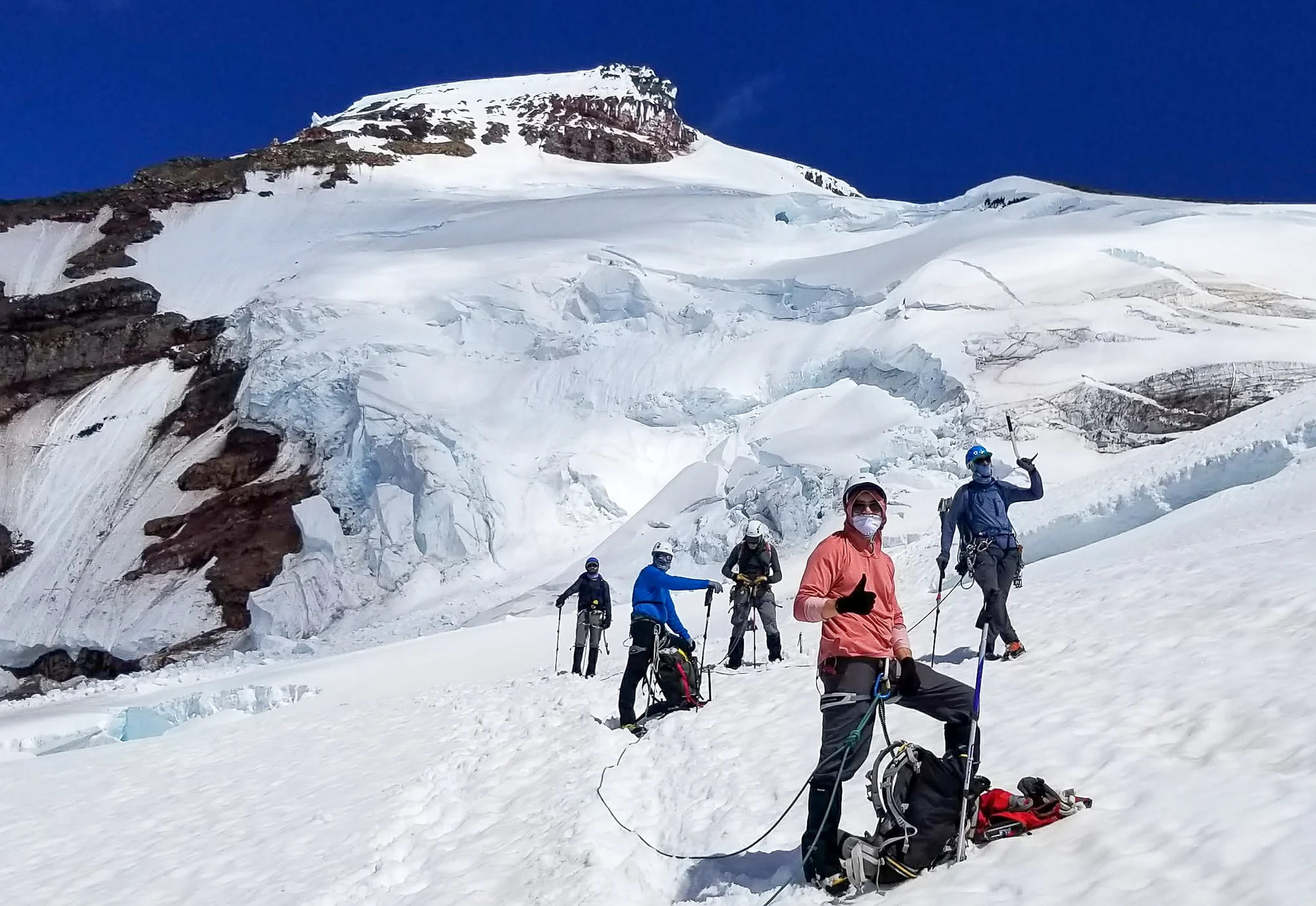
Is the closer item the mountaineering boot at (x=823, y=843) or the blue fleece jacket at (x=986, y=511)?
the mountaineering boot at (x=823, y=843)

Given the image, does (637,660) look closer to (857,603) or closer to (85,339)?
(857,603)

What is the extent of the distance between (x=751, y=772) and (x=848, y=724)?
2.42 meters

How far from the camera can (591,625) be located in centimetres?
1206

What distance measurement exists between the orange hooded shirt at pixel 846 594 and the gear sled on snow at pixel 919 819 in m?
0.46

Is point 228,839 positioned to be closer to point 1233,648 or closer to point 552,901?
point 552,901

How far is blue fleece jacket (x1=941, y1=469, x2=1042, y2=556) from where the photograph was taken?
7.62 metres

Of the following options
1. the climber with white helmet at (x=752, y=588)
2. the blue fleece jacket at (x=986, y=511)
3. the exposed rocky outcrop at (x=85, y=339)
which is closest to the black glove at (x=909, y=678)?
the blue fleece jacket at (x=986, y=511)

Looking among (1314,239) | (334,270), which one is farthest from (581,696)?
(334,270)

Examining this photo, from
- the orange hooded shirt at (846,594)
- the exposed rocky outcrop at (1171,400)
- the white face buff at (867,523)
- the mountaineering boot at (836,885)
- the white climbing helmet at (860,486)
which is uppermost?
the exposed rocky outcrop at (1171,400)

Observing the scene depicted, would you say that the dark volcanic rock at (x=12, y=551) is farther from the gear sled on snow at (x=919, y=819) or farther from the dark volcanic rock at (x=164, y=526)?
the gear sled on snow at (x=919, y=819)

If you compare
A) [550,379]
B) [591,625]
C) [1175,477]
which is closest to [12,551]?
[550,379]

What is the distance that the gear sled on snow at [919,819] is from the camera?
4047 mm

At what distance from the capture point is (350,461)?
2866cm

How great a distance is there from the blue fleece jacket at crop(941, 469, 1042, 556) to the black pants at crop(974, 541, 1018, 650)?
8 centimetres
